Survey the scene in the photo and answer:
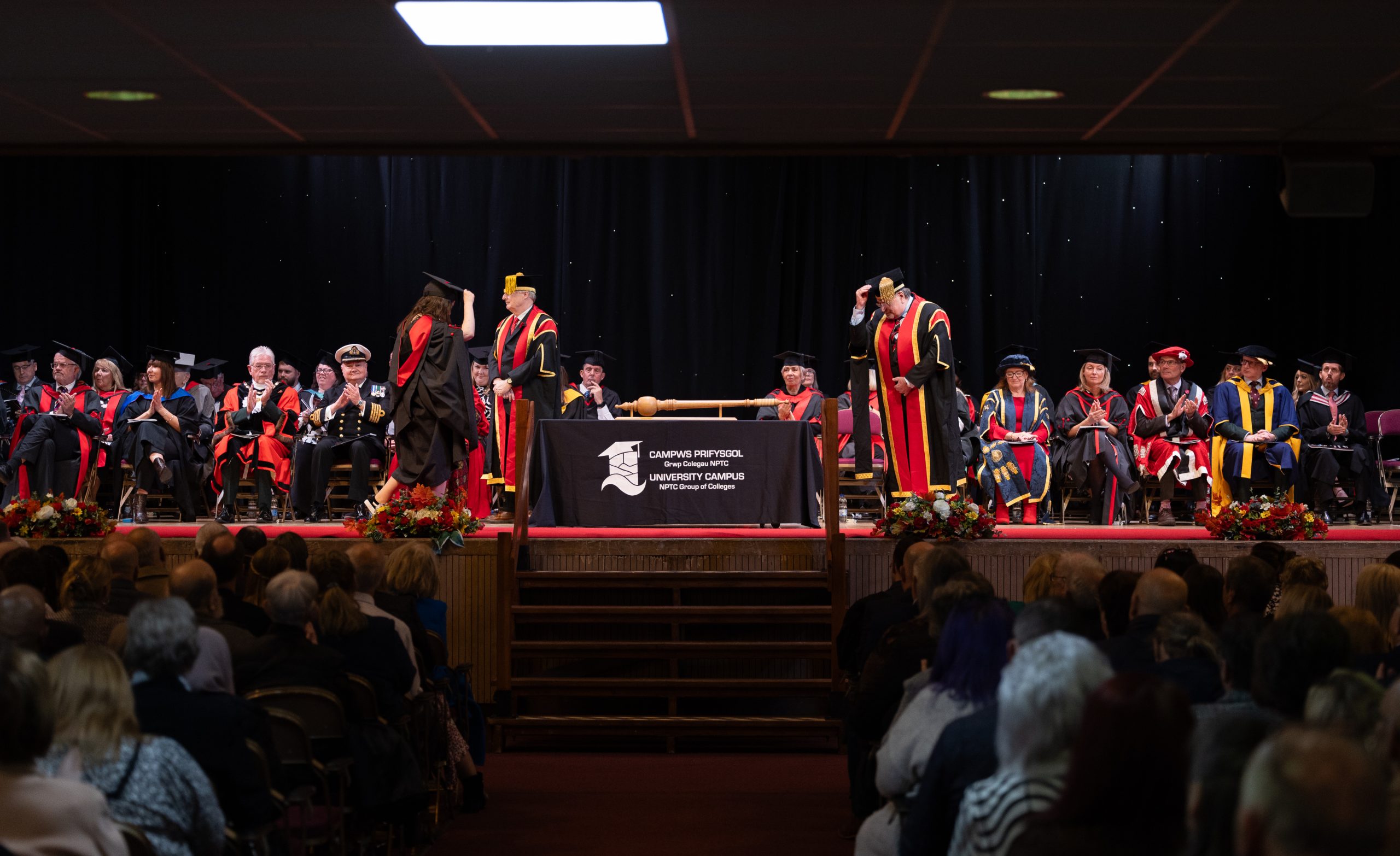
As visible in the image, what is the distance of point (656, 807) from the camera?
19.4ft

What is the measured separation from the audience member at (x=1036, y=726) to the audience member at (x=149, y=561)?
402 centimetres

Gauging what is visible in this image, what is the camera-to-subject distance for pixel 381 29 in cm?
504

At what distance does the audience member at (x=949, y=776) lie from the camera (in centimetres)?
274

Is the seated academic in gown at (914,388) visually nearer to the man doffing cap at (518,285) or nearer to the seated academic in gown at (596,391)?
the man doffing cap at (518,285)

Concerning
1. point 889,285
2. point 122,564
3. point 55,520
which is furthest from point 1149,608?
point 55,520

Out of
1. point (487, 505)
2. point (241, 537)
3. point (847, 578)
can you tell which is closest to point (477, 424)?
point (487, 505)

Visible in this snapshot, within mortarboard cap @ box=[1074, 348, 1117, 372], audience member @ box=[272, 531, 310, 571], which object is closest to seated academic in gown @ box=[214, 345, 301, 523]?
audience member @ box=[272, 531, 310, 571]

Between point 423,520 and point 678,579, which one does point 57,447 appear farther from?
point 678,579

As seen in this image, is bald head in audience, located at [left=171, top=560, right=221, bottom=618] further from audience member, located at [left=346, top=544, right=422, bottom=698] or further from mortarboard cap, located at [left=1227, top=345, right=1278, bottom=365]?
mortarboard cap, located at [left=1227, top=345, right=1278, bottom=365]

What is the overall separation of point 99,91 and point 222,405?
25.3 feet

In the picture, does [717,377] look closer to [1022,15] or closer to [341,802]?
[1022,15]

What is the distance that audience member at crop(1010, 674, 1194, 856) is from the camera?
2014 millimetres

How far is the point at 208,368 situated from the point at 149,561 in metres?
8.82

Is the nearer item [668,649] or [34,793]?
[34,793]
